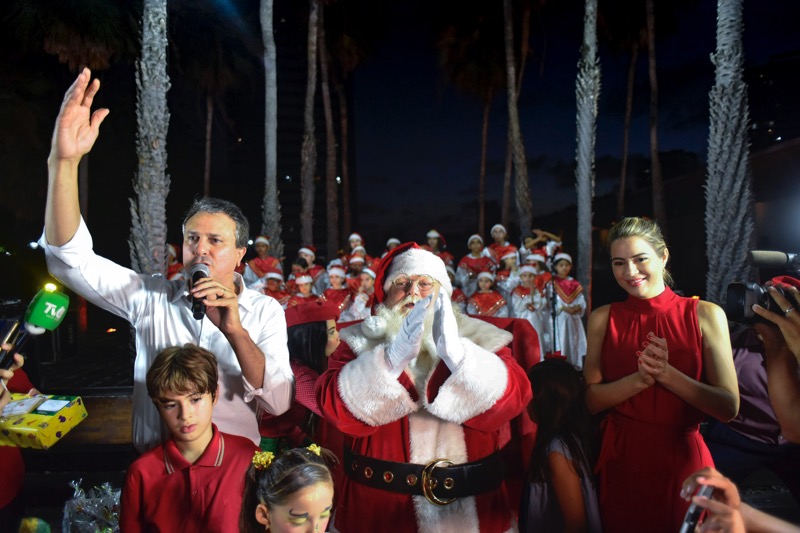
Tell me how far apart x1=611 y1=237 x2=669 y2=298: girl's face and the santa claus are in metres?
0.58

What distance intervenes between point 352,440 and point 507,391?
2.12ft

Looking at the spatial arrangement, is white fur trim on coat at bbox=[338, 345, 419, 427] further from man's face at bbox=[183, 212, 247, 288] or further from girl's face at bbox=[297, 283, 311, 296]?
girl's face at bbox=[297, 283, 311, 296]

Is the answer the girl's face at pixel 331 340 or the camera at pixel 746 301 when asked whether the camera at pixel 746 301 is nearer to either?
the camera at pixel 746 301

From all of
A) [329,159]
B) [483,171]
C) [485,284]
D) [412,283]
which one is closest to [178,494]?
[412,283]

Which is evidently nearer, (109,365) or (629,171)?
(109,365)

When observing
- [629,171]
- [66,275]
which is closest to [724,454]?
[66,275]

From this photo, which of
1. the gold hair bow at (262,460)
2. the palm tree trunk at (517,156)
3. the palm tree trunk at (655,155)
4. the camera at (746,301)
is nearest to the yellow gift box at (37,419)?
the gold hair bow at (262,460)

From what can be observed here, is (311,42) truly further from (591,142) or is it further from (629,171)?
(629,171)

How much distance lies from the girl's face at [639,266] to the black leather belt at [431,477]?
0.92 m

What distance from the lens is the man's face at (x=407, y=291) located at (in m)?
2.18

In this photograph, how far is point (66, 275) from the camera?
1.97 metres

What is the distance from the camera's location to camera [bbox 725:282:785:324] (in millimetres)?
1992

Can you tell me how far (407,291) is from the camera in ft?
7.36

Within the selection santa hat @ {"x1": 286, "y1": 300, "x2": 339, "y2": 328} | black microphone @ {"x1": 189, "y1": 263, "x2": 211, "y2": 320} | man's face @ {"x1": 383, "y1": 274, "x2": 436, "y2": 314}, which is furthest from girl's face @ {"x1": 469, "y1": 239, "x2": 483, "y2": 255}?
black microphone @ {"x1": 189, "y1": 263, "x2": 211, "y2": 320}
